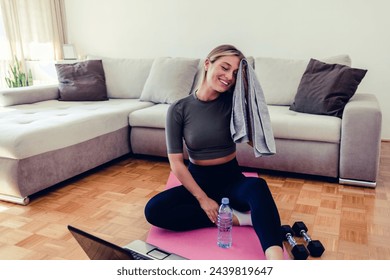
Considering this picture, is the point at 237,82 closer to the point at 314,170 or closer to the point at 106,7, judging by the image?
the point at 314,170

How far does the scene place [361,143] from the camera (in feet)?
6.93

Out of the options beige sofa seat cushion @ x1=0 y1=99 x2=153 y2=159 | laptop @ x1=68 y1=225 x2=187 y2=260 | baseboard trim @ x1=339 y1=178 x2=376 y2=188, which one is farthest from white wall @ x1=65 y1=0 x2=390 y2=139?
laptop @ x1=68 y1=225 x2=187 y2=260

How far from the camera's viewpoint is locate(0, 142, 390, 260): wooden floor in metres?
1.55

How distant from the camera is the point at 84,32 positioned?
424 cm

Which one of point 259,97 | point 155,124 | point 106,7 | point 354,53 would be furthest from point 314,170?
point 106,7

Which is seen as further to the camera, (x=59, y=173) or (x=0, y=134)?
(x=59, y=173)

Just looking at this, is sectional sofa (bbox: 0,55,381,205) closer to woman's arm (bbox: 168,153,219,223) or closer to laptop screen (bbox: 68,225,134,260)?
woman's arm (bbox: 168,153,219,223)

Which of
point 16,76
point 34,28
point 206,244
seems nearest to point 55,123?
point 206,244

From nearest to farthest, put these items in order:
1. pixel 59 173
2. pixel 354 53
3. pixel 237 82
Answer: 1. pixel 237 82
2. pixel 59 173
3. pixel 354 53

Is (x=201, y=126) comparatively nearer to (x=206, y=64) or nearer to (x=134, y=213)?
(x=206, y=64)

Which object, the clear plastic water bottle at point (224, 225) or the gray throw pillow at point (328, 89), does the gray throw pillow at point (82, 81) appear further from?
the clear plastic water bottle at point (224, 225)

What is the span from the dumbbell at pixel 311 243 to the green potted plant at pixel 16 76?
11.3 feet

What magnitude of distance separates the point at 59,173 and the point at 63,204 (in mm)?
251
